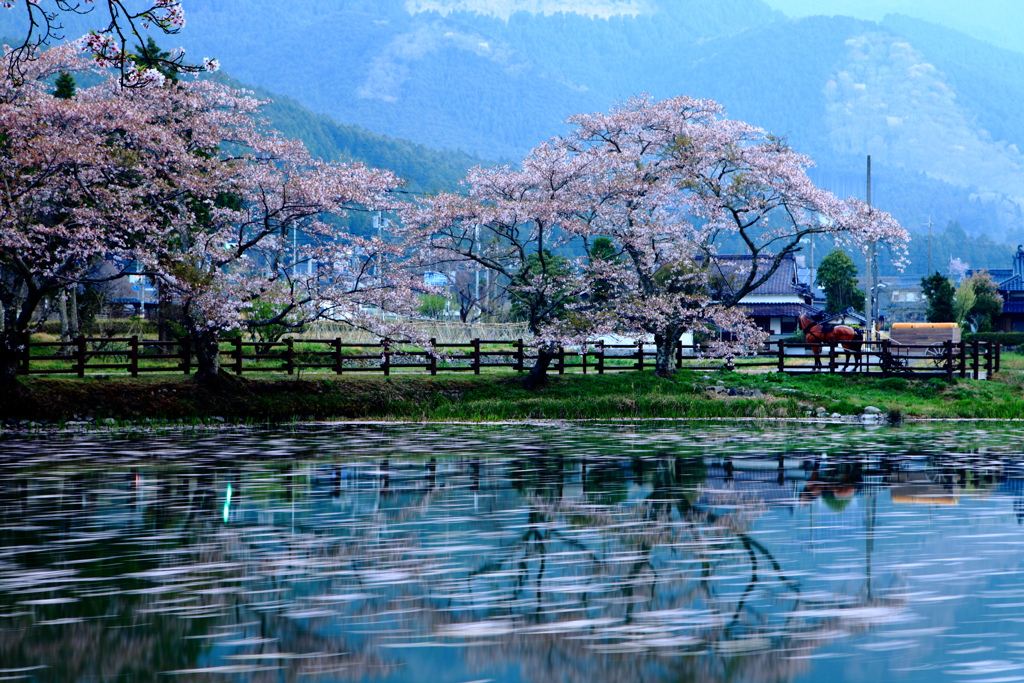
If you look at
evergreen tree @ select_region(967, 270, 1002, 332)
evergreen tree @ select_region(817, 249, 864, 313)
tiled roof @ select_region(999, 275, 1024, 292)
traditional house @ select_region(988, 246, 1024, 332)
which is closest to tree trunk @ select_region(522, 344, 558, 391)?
evergreen tree @ select_region(967, 270, 1002, 332)

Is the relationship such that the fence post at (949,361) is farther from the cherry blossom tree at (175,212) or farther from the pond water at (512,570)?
the cherry blossom tree at (175,212)

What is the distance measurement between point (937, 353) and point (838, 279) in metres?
43.7

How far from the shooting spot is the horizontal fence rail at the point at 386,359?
3038 centimetres

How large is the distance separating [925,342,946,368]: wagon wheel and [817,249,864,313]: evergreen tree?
40752 millimetres

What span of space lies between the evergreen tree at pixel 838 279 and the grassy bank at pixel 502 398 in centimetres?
4550

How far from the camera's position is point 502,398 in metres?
31.4

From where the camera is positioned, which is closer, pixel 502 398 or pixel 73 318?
pixel 502 398

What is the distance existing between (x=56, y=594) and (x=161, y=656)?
2.28 m

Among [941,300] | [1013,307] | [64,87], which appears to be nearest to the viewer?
[64,87]

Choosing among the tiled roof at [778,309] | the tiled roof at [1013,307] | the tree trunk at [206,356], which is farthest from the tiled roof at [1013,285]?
the tree trunk at [206,356]

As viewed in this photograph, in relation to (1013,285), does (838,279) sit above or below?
above

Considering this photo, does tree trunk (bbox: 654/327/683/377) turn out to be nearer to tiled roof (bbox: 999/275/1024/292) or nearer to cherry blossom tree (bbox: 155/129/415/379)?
cherry blossom tree (bbox: 155/129/415/379)

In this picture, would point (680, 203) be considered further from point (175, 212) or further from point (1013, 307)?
point (1013, 307)

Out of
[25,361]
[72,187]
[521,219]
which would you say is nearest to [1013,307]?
→ [521,219]
